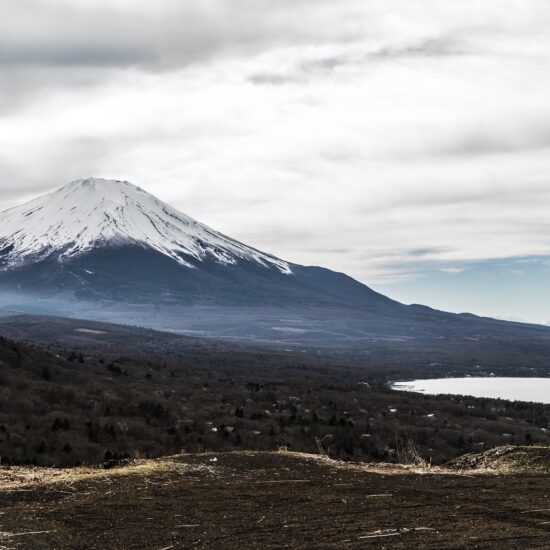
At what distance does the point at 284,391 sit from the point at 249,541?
69.6 metres

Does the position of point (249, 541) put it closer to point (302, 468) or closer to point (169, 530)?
point (169, 530)

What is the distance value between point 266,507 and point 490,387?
130m

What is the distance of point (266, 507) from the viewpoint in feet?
45.7

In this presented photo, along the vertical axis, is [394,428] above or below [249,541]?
below

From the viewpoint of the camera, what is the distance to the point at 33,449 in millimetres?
36062

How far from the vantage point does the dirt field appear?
11656 millimetres

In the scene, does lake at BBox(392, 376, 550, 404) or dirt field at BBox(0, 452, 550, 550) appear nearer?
dirt field at BBox(0, 452, 550, 550)

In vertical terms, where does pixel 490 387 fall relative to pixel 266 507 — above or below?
below

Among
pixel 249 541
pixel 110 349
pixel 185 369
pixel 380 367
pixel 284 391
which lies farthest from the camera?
pixel 380 367

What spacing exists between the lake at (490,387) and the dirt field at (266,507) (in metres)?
97.9

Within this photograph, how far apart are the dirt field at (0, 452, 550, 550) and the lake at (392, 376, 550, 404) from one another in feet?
321

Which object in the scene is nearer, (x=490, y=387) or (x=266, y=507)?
(x=266, y=507)

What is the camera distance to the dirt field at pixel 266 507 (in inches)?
459

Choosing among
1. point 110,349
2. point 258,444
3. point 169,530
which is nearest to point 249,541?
point 169,530
